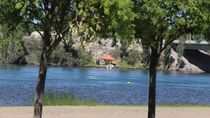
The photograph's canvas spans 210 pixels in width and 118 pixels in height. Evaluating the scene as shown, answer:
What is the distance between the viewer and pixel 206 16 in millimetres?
17844

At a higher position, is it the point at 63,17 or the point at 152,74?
the point at 63,17

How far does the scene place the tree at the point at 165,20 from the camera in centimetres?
1720

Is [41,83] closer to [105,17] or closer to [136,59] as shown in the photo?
[105,17]

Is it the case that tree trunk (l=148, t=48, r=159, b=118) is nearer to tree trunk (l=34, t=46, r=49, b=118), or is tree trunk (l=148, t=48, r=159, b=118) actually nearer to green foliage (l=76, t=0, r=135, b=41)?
tree trunk (l=34, t=46, r=49, b=118)

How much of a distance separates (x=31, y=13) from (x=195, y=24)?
20.0 ft

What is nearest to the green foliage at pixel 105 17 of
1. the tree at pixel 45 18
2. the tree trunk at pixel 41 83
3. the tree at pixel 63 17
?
the tree at pixel 63 17

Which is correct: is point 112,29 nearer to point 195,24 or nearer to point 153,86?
point 195,24

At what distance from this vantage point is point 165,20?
17.8 meters

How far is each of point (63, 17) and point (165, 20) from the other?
436 centimetres

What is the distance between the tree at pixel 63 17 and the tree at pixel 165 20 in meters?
3.16
